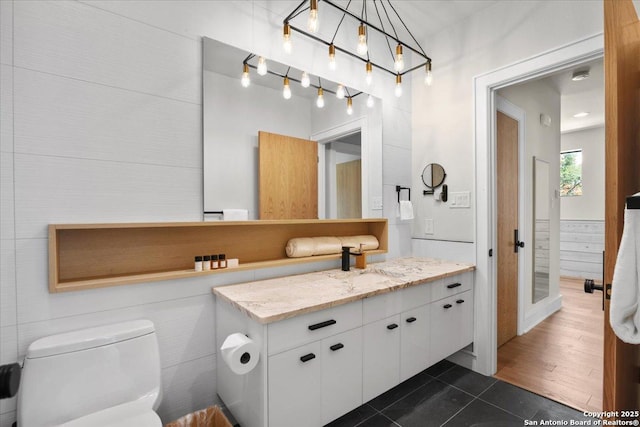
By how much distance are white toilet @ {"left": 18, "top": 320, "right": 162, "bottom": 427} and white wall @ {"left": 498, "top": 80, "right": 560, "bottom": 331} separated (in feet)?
10.6

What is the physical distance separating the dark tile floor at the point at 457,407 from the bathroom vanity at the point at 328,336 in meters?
0.25

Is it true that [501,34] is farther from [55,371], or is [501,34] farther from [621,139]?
[55,371]

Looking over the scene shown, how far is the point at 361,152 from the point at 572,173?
5.53m

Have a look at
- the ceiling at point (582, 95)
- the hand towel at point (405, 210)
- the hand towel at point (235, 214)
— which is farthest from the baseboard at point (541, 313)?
the hand towel at point (235, 214)

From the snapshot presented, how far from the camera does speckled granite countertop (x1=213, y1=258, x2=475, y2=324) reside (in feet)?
4.38

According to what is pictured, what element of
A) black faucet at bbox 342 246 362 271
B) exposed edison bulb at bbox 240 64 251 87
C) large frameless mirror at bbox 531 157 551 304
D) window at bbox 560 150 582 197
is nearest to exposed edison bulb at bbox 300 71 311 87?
exposed edison bulb at bbox 240 64 251 87

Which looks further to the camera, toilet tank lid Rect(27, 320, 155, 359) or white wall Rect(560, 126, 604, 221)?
white wall Rect(560, 126, 604, 221)

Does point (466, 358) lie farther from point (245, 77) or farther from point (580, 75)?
point (580, 75)

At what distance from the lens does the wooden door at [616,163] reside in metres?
1.07

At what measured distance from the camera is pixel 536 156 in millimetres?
3359

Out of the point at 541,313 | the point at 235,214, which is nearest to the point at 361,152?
the point at 235,214

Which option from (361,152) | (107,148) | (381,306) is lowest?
(381,306)

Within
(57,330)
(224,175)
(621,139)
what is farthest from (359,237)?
(57,330)

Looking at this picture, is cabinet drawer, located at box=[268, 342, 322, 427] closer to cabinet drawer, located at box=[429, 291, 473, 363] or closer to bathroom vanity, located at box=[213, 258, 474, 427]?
bathroom vanity, located at box=[213, 258, 474, 427]
